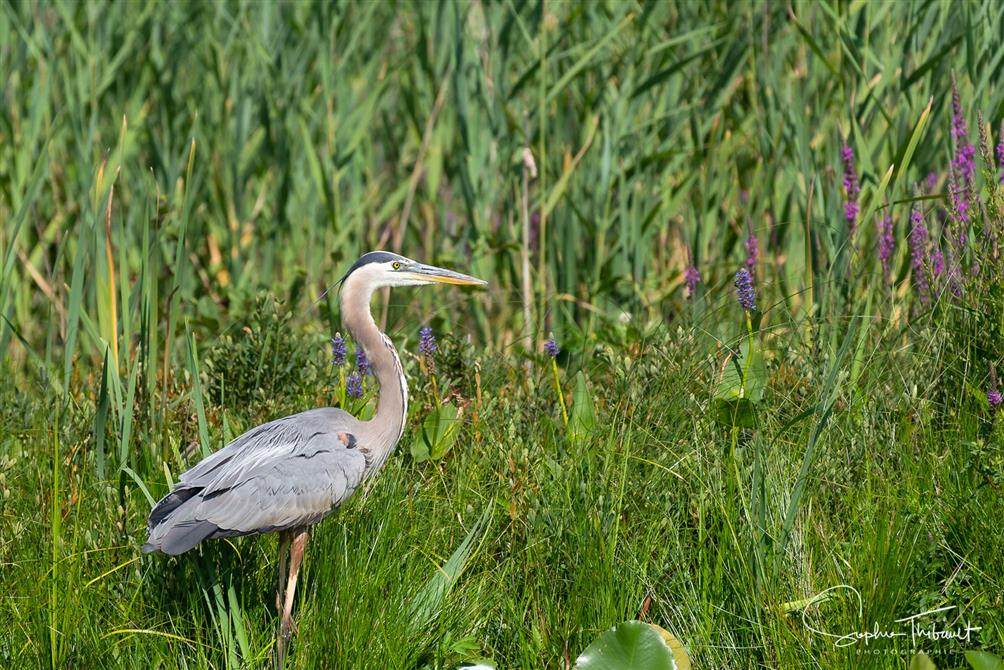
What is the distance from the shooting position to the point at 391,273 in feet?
11.5

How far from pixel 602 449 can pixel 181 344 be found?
2259 millimetres

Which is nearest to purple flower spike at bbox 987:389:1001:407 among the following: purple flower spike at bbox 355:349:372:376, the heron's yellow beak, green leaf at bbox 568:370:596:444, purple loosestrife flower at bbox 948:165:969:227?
purple loosestrife flower at bbox 948:165:969:227

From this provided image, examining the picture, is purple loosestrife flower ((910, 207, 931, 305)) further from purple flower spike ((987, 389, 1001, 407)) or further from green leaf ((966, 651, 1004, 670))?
green leaf ((966, 651, 1004, 670))

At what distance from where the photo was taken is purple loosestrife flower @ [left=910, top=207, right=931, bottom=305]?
143 inches

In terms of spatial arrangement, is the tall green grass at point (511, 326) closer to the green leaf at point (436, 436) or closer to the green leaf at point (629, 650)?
the green leaf at point (436, 436)

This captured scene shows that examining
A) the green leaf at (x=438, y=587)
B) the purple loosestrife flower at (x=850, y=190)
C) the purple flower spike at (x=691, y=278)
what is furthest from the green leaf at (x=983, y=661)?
the purple flower spike at (x=691, y=278)

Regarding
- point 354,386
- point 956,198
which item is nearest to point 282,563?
point 354,386

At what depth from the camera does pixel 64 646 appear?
2.73 m

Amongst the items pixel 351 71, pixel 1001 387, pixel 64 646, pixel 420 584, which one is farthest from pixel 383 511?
pixel 351 71

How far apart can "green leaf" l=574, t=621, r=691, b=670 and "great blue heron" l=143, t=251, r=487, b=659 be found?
71 centimetres

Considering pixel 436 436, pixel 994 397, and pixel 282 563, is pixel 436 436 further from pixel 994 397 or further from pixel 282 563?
pixel 994 397

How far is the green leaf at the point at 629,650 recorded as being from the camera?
2643mm

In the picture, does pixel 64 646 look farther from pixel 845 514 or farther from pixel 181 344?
pixel 181 344

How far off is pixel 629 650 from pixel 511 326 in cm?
269
